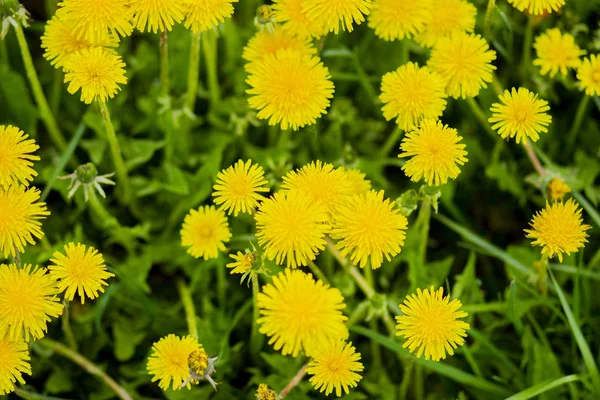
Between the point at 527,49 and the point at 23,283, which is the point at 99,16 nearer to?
the point at 23,283

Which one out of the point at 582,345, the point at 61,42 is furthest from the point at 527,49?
the point at 61,42

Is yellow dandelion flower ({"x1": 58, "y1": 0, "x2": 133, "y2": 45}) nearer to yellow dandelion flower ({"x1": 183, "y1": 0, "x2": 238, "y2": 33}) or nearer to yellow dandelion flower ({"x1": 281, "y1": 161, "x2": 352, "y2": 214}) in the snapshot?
yellow dandelion flower ({"x1": 183, "y1": 0, "x2": 238, "y2": 33})

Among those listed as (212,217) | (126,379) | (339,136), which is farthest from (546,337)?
(126,379)

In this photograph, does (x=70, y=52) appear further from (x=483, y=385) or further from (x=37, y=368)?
(x=483, y=385)

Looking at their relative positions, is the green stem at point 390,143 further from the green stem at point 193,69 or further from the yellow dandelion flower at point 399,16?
the green stem at point 193,69

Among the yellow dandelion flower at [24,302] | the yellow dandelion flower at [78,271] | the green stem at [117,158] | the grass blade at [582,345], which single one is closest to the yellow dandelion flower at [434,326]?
the grass blade at [582,345]
